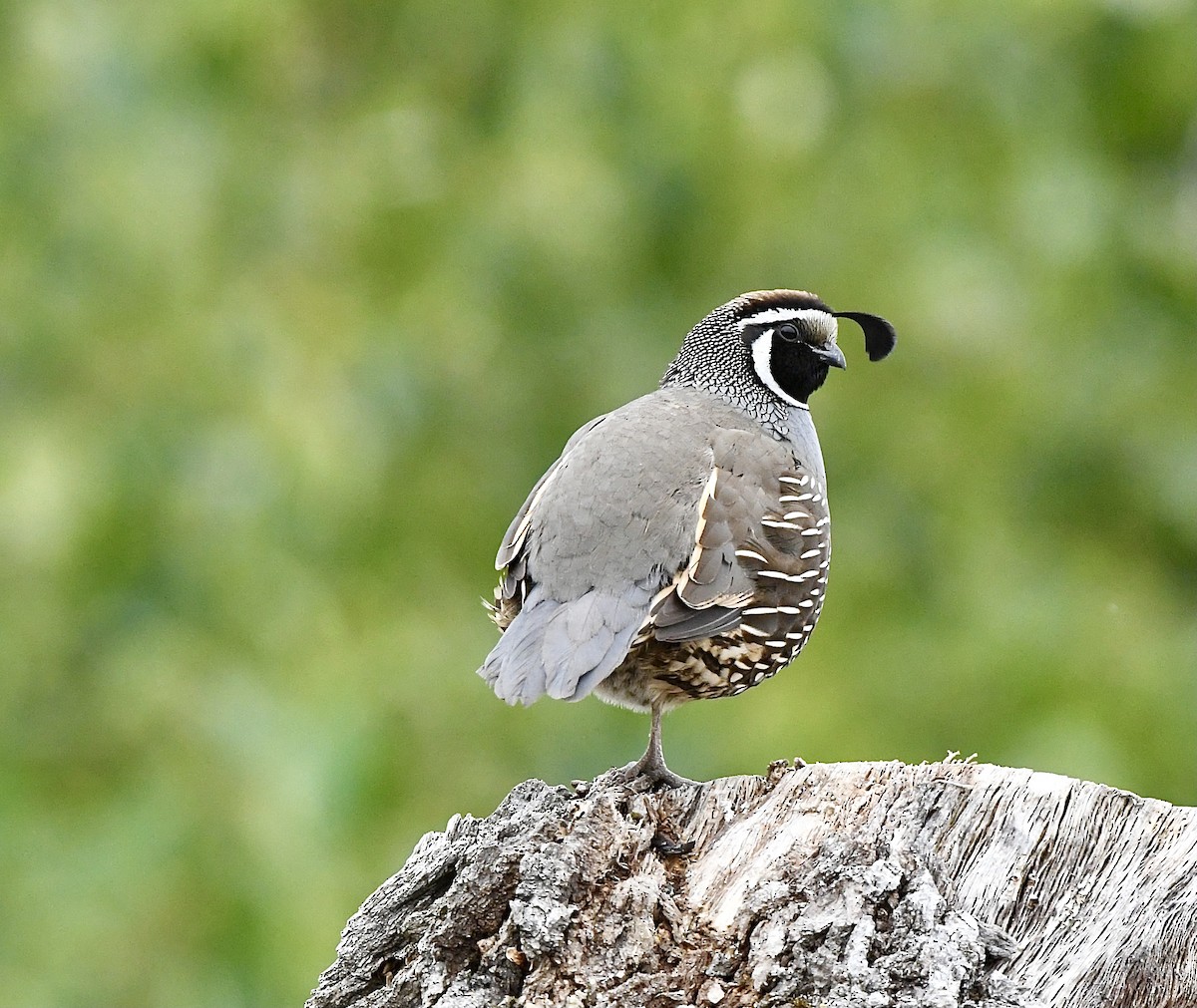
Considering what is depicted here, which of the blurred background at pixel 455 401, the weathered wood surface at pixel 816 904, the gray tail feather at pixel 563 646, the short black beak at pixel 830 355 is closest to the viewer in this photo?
the weathered wood surface at pixel 816 904

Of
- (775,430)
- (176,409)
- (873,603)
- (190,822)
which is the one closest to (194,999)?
(190,822)

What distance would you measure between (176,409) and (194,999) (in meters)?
1.78

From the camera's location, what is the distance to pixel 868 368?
6898mm

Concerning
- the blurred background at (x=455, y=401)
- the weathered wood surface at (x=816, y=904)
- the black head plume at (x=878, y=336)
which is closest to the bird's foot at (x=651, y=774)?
the weathered wood surface at (x=816, y=904)

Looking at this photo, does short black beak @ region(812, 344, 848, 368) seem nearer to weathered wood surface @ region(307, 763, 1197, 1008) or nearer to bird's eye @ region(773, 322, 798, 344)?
bird's eye @ region(773, 322, 798, 344)

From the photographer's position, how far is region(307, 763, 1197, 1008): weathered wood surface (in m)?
2.80

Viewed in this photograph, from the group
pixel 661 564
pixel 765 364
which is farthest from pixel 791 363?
pixel 661 564

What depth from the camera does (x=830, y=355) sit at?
4941 mm

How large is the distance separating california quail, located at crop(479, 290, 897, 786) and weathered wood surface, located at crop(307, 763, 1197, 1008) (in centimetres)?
58

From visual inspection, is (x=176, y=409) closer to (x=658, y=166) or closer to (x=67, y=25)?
(x=67, y=25)

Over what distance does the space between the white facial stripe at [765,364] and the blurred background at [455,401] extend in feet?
3.87

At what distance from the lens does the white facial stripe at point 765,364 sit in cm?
494

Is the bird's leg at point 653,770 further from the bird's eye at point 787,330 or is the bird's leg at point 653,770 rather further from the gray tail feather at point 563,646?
the bird's eye at point 787,330

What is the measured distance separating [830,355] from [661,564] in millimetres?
1190
